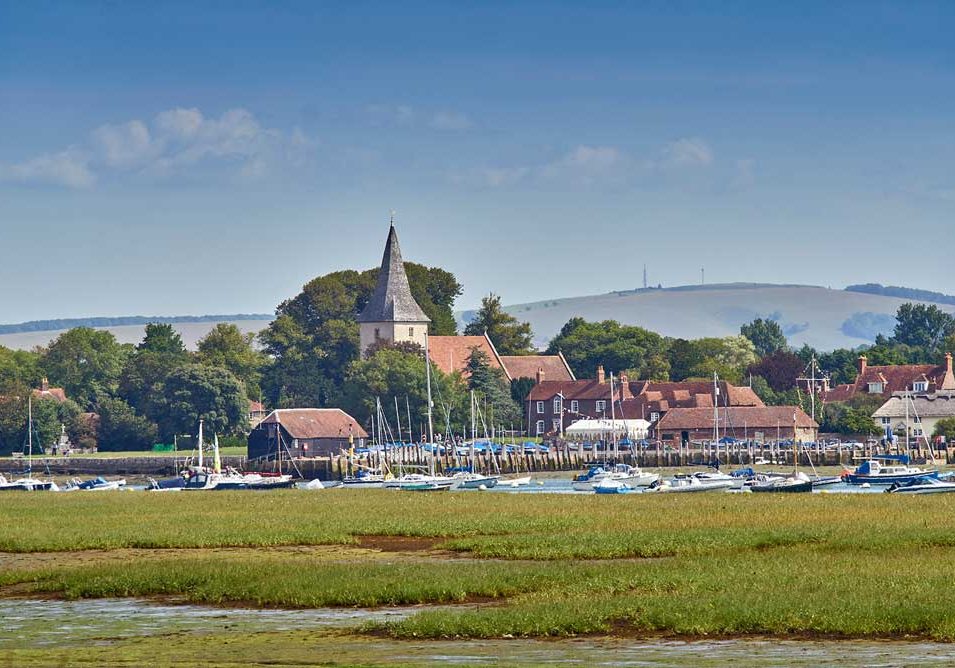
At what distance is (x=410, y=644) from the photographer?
37.2 m

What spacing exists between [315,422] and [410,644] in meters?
151

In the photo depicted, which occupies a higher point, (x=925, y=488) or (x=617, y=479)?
(x=617, y=479)

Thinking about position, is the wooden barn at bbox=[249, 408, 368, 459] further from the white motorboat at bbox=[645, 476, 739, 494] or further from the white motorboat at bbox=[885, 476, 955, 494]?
the white motorboat at bbox=[885, 476, 955, 494]

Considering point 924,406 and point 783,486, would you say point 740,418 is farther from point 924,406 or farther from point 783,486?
point 783,486

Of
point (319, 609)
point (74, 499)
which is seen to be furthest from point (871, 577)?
point (74, 499)

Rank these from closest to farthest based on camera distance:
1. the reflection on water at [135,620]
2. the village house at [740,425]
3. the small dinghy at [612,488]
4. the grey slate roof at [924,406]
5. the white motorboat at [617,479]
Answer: the reflection on water at [135,620] < the small dinghy at [612,488] < the white motorboat at [617,479] < the grey slate roof at [924,406] < the village house at [740,425]

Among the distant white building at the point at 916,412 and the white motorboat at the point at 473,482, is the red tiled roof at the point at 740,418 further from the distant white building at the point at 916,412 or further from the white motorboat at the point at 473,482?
the white motorboat at the point at 473,482

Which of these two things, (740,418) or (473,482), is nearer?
(473,482)

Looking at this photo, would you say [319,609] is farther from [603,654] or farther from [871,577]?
[871,577]

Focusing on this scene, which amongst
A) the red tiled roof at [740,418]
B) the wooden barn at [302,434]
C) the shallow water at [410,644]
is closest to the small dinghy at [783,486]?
the shallow water at [410,644]

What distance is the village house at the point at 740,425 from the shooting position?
195 metres

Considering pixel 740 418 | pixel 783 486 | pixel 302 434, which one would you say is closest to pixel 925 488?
pixel 783 486

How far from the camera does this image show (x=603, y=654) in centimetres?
3522

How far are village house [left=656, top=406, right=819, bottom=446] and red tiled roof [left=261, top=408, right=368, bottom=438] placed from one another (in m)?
32.9
